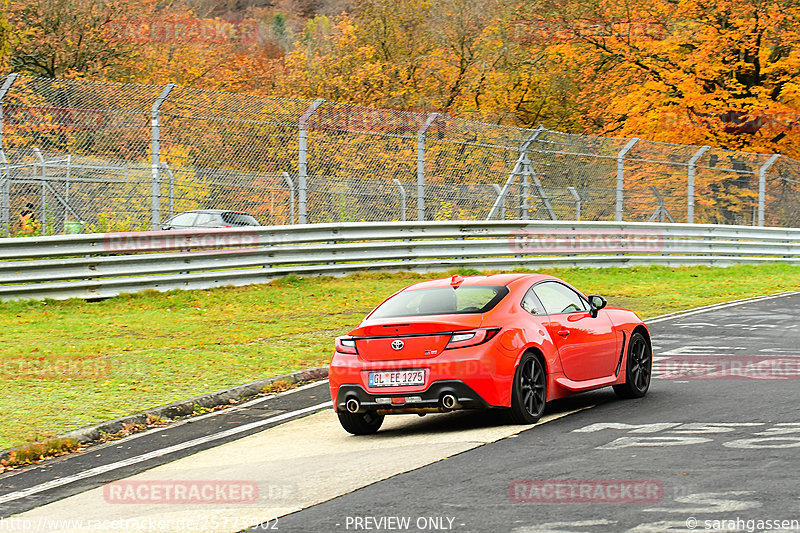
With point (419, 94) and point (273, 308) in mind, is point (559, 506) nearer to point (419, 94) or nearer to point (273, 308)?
point (273, 308)

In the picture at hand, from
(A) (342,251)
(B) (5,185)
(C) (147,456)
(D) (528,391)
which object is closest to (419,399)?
(D) (528,391)

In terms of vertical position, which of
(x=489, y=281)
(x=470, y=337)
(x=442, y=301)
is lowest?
(x=470, y=337)

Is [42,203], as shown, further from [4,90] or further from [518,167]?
[518,167]

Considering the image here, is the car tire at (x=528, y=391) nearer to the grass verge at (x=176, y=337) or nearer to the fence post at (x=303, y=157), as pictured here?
the grass verge at (x=176, y=337)

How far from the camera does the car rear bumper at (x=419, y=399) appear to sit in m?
Result: 8.65

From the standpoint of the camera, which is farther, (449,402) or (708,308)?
(708,308)

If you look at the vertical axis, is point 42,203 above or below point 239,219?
above

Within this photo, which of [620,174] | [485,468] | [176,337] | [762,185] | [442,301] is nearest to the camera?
[485,468]

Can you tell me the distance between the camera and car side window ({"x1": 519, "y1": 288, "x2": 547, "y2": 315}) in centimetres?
948

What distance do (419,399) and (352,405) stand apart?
1.99ft

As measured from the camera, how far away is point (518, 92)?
49531mm

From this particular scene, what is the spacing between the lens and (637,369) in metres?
10.4

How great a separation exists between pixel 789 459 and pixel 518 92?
143 feet

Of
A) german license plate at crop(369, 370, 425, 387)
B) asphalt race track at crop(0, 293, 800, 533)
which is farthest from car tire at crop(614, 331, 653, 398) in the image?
german license plate at crop(369, 370, 425, 387)
